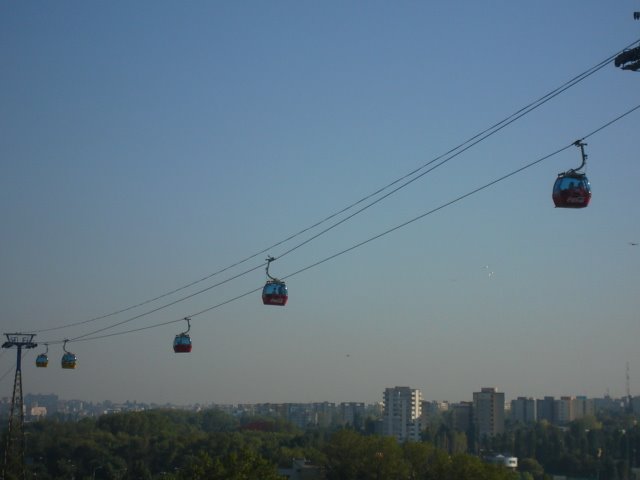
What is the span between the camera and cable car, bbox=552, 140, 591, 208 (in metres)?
22.1

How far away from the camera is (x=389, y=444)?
330ft

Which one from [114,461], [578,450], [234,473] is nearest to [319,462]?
[114,461]

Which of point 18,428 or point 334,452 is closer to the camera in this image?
point 18,428

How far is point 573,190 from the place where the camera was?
22109 millimetres

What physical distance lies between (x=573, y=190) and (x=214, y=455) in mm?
109969

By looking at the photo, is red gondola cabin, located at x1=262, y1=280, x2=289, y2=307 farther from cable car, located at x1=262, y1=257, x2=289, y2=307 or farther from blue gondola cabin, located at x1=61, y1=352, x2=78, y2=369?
blue gondola cabin, located at x1=61, y1=352, x2=78, y2=369

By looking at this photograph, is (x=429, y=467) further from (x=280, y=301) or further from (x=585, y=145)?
(x=585, y=145)

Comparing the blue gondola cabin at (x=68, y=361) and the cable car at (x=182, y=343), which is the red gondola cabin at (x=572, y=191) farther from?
the blue gondola cabin at (x=68, y=361)

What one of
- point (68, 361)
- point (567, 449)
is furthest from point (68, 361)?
point (567, 449)

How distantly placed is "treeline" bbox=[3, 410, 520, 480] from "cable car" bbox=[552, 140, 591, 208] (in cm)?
3884

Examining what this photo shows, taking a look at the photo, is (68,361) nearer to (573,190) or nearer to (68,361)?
(68,361)

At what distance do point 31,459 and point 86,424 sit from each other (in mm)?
28266

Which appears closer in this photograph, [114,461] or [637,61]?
[637,61]

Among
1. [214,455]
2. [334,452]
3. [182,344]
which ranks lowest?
[214,455]
